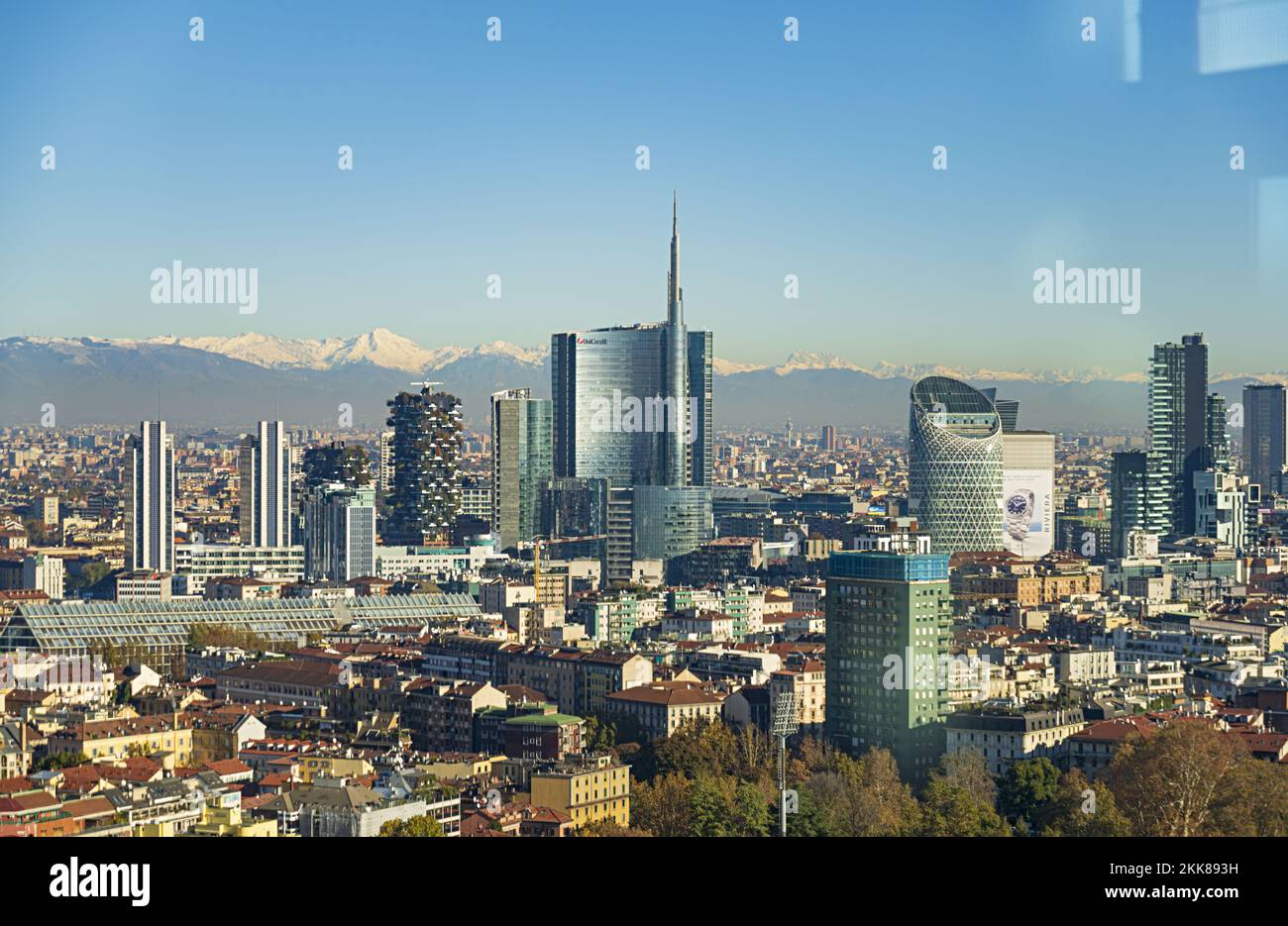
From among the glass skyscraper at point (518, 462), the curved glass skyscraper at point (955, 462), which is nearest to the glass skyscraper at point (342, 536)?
the glass skyscraper at point (518, 462)

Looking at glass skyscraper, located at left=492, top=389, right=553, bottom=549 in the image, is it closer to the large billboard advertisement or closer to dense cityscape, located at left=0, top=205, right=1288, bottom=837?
dense cityscape, located at left=0, top=205, right=1288, bottom=837

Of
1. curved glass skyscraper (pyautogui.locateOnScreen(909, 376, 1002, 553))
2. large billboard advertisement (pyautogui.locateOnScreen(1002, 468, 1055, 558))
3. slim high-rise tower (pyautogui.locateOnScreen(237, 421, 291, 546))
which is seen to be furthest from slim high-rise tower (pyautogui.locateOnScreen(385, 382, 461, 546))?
large billboard advertisement (pyautogui.locateOnScreen(1002, 468, 1055, 558))

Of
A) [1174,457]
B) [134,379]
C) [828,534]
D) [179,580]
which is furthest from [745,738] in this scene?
[134,379]

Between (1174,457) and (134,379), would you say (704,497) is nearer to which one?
(1174,457)

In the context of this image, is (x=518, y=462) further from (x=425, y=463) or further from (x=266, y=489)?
(x=266, y=489)

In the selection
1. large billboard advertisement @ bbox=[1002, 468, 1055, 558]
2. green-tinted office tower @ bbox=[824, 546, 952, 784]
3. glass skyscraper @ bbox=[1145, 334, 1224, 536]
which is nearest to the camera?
green-tinted office tower @ bbox=[824, 546, 952, 784]

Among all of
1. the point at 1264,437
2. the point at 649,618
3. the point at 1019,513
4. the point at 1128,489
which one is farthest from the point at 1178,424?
the point at 649,618

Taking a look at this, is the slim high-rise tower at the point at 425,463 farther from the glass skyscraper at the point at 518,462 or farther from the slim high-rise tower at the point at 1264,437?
the slim high-rise tower at the point at 1264,437
